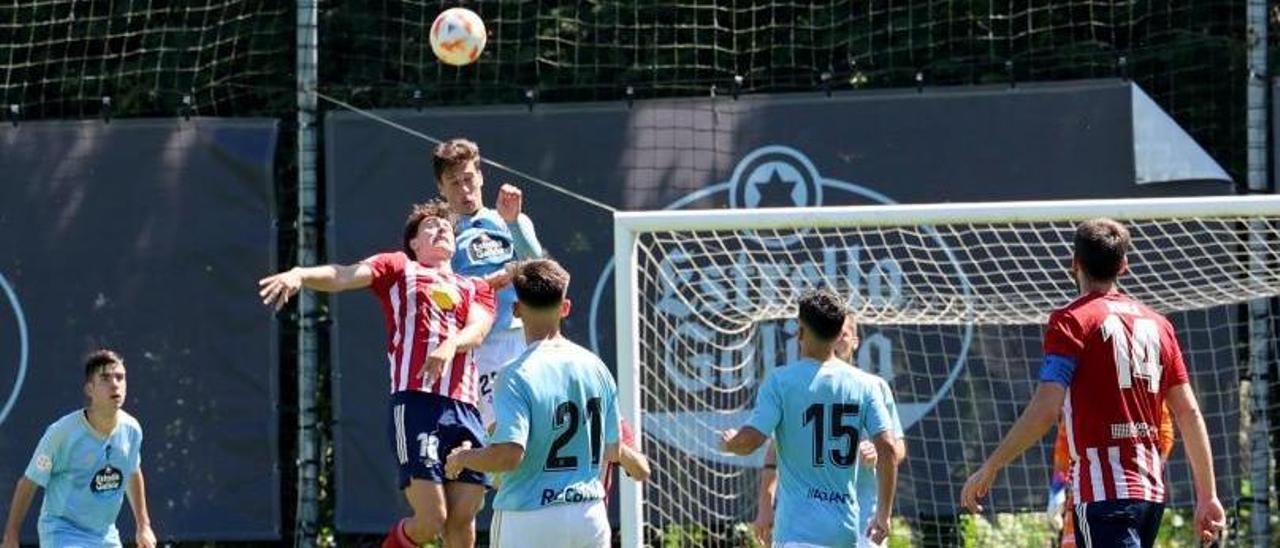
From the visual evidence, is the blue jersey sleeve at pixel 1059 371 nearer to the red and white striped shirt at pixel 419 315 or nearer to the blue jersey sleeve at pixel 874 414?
the blue jersey sleeve at pixel 874 414

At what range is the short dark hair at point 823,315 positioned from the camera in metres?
7.55

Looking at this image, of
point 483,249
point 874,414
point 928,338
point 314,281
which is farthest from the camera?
point 928,338

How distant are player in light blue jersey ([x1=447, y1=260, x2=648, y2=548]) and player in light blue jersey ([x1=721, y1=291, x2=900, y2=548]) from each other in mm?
785

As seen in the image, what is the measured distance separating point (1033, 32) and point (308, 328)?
4224 millimetres

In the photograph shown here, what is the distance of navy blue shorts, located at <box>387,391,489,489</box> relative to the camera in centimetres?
862

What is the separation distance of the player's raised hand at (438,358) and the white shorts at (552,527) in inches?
48.6

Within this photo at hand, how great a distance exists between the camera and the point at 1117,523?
6.89m

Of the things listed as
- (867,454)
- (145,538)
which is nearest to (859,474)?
(867,454)

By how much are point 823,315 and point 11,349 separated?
5436 mm

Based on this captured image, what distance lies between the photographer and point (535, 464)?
6.84 metres

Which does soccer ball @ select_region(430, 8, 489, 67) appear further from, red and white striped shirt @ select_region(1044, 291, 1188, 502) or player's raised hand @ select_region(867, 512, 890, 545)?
red and white striped shirt @ select_region(1044, 291, 1188, 502)

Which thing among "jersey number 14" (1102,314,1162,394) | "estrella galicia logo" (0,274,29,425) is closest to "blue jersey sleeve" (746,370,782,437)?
"jersey number 14" (1102,314,1162,394)

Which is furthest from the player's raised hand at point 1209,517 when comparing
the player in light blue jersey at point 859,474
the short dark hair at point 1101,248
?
the player in light blue jersey at point 859,474

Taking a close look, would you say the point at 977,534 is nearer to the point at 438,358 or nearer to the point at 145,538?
the point at 438,358
